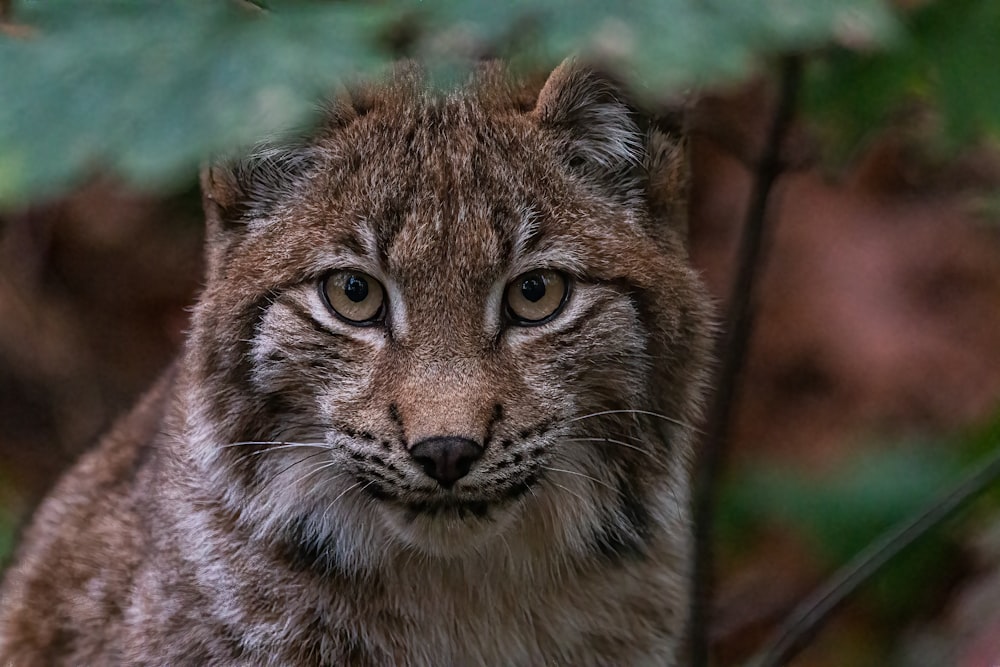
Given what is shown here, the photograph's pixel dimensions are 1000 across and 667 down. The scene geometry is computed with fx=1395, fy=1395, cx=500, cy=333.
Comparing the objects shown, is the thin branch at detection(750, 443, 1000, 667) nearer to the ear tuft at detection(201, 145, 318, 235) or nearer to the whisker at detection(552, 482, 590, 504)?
the whisker at detection(552, 482, 590, 504)

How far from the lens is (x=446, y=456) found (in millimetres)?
2703

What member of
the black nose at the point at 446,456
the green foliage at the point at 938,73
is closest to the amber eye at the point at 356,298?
the black nose at the point at 446,456

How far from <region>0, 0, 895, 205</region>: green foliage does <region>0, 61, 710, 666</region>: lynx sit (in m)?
1.17

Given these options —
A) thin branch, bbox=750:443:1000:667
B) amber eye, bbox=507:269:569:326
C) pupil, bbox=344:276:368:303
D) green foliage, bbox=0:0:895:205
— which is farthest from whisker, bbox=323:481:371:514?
green foliage, bbox=0:0:895:205

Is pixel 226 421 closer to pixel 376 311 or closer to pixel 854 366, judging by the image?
pixel 376 311

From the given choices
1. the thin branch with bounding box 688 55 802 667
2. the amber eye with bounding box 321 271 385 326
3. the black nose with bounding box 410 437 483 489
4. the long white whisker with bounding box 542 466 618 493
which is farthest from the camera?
the thin branch with bounding box 688 55 802 667

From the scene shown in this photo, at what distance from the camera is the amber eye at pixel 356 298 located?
118 inches

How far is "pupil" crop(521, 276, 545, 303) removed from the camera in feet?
9.95

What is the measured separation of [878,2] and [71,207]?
592 cm

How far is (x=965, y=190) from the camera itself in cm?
665

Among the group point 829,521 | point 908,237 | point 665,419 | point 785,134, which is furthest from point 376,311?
point 908,237

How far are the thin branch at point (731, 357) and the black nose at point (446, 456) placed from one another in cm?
97

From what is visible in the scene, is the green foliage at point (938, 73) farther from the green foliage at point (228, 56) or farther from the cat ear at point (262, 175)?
the green foliage at point (228, 56)

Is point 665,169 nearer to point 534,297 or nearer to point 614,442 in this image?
point 534,297
